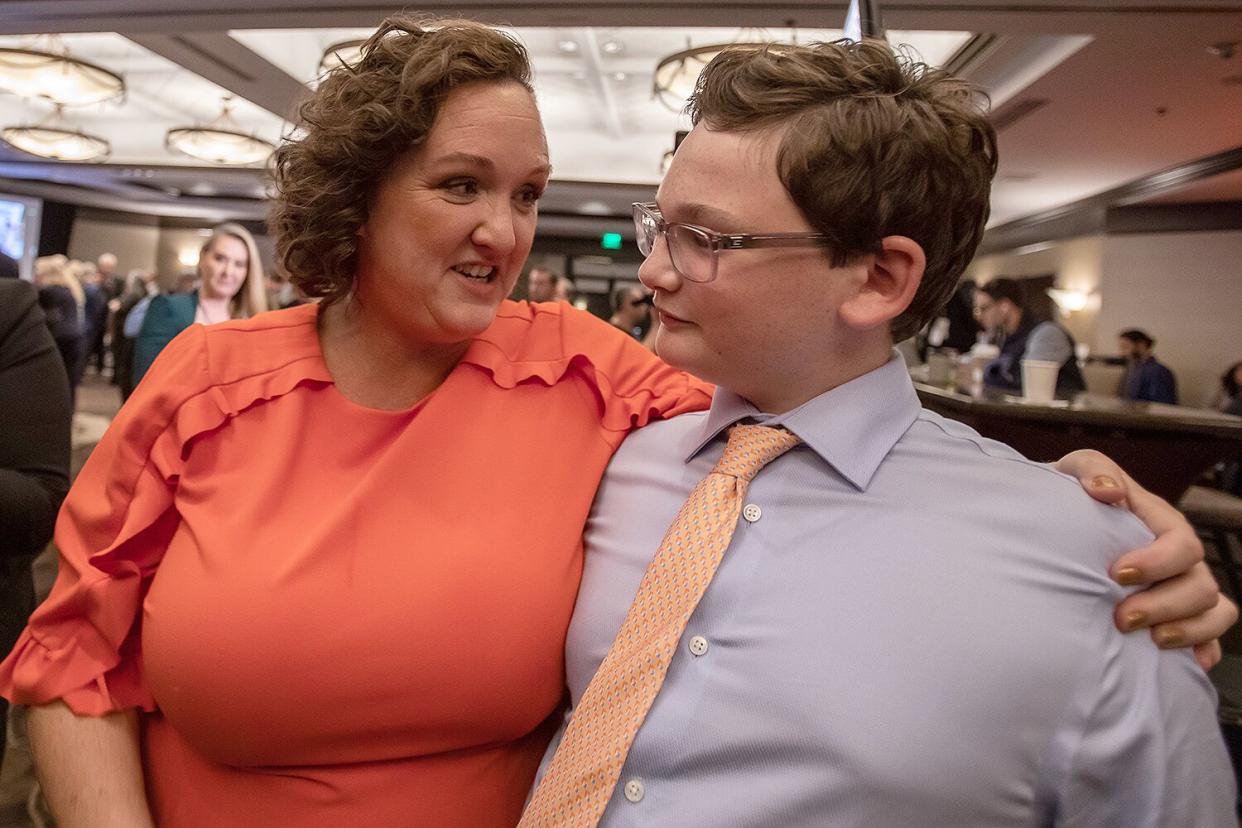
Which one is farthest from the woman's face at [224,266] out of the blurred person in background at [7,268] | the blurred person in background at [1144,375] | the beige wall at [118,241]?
the beige wall at [118,241]

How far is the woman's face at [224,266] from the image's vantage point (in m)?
4.15

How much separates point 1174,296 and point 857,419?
39.7 feet

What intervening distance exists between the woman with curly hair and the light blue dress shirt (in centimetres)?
19

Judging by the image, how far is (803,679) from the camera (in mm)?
941

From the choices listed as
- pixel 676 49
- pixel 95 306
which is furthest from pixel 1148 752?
pixel 95 306

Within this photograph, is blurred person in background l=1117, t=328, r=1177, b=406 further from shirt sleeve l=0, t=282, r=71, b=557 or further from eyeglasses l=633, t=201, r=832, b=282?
shirt sleeve l=0, t=282, r=71, b=557

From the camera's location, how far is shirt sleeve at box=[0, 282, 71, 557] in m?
1.50

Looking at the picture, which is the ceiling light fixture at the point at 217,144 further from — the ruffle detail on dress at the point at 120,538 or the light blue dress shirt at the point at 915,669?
the light blue dress shirt at the point at 915,669

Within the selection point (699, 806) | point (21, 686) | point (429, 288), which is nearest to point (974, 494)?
point (699, 806)

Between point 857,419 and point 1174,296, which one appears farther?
point 1174,296

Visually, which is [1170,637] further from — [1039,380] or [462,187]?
[1039,380]

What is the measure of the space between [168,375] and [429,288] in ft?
1.20

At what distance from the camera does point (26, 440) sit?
1564 mm

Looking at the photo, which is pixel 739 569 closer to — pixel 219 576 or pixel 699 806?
pixel 699 806
